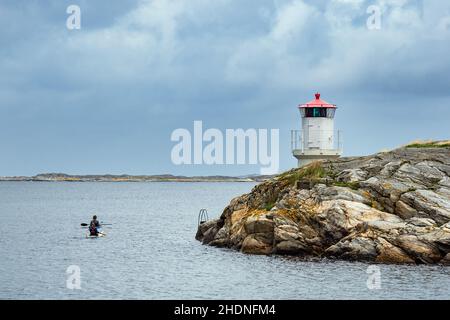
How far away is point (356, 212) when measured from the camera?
44.6 meters

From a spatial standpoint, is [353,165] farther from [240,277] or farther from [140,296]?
[140,296]

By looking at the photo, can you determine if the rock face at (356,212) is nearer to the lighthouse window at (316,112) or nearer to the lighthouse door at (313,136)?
the lighthouse door at (313,136)

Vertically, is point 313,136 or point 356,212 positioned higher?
point 313,136

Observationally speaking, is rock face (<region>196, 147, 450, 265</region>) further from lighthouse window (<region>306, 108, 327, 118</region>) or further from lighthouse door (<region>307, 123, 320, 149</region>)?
lighthouse window (<region>306, 108, 327, 118</region>)

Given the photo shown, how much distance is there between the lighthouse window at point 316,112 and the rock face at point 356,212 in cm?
579

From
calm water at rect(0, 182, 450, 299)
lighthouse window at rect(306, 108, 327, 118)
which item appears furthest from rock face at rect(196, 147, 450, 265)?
lighthouse window at rect(306, 108, 327, 118)

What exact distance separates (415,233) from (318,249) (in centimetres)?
540

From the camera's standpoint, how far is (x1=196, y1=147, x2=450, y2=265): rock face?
140 ft

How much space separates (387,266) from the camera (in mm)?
41531

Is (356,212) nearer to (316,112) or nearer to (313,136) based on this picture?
(313,136)

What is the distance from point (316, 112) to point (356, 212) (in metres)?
13.6

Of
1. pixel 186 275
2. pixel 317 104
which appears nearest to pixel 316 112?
pixel 317 104

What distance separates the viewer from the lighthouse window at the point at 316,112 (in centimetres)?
5678
